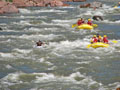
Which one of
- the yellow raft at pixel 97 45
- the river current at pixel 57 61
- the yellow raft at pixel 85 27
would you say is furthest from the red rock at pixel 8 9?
the yellow raft at pixel 97 45

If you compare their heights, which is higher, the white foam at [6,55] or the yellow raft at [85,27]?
the white foam at [6,55]

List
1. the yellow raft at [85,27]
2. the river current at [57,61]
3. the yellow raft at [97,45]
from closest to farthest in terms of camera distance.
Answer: the river current at [57,61] → the yellow raft at [97,45] → the yellow raft at [85,27]

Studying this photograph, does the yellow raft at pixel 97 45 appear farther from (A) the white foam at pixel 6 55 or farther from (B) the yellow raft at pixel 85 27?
(B) the yellow raft at pixel 85 27

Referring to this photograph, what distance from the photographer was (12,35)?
91.1 feet

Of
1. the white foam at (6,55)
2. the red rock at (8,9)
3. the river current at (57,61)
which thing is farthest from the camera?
the red rock at (8,9)

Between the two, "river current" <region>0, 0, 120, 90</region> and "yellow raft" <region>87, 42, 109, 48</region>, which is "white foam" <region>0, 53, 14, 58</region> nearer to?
"river current" <region>0, 0, 120, 90</region>

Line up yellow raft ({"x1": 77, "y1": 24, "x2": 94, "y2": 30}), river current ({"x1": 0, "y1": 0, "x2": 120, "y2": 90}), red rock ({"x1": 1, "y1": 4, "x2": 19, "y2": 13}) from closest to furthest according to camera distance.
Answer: river current ({"x1": 0, "y1": 0, "x2": 120, "y2": 90})
yellow raft ({"x1": 77, "y1": 24, "x2": 94, "y2": 30})
red rock ({"x1": 1, "y1": 4, "x2": 19, "y2": 13})

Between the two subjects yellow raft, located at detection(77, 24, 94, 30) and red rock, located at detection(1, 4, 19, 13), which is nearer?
yellow raft, located at detection(77, 24, 94, 30)

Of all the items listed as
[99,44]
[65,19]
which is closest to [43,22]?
[65,19]

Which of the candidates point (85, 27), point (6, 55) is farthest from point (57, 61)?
point (85, 27)

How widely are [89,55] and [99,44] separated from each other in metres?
2.30

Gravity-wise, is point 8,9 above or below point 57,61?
above

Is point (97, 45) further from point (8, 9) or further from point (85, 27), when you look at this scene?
point (8, 9)

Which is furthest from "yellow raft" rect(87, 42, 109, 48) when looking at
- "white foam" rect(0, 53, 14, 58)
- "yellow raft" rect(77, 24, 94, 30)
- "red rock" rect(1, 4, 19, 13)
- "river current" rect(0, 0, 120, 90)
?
"red rock" rect(1, 4, 19, 13)
